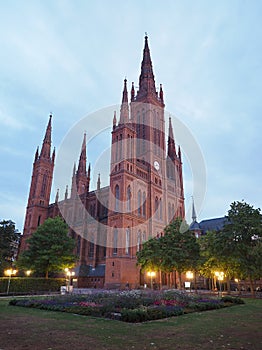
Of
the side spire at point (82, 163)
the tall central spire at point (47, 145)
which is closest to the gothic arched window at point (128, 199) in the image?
the side spire at point (82, 163)

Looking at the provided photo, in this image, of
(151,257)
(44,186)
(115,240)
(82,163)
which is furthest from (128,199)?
(44,186)

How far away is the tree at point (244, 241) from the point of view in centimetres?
2808

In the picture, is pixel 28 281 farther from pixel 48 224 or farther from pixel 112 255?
pixel 112 255

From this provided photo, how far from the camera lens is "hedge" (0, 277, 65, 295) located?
32.7 metres

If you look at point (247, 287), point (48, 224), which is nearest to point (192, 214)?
point (247, 287)

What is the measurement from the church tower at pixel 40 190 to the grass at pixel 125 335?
210 feet

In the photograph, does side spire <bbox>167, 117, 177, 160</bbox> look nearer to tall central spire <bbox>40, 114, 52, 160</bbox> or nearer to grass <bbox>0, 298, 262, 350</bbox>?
tall central spire <bbox>40, 114, 52, 160</bbox>

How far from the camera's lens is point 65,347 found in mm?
7574

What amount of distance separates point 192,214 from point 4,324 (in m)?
78.7

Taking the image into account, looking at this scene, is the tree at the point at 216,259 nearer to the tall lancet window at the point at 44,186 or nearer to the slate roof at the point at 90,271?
the slate roof at the point at 90,271

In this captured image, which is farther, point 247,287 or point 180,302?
point 247,287

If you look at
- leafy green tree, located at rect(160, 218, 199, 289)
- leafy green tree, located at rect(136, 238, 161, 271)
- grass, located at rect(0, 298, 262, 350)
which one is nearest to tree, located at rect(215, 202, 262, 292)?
leafy green tree, located at rect(160, 218, 199, 289)

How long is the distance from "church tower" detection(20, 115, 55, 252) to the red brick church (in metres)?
0.26

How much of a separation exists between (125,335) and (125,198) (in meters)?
39.6
